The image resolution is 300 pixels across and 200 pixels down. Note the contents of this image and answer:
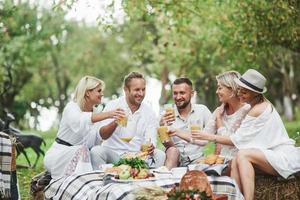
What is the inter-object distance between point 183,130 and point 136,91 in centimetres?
69

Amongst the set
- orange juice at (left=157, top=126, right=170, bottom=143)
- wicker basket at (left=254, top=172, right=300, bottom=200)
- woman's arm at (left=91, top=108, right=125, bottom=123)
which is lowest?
wicker basket at (left=254, top=172, right=300, bottom=200)

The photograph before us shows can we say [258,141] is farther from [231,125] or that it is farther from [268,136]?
[231,125]

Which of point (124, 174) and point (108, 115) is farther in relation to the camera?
point (108, 115)

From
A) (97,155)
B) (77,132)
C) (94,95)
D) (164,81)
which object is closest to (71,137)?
(77,132)

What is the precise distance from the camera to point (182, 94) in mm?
7980

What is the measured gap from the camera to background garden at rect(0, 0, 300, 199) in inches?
549

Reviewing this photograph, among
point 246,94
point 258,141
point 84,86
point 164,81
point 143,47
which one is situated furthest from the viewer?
point 164,81

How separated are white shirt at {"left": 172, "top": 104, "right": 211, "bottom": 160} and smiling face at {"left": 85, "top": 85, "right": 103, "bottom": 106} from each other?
921mm

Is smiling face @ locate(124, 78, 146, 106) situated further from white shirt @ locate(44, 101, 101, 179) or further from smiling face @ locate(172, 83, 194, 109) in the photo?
white shirt @ locate(44, 101, 101, 179)

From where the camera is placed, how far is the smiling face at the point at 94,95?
789 centimetres

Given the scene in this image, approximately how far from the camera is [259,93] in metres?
7.06

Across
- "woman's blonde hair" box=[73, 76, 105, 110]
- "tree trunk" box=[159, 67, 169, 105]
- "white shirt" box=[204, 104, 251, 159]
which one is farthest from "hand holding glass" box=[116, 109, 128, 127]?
"tree trunk" box=[159, 67, 169, 105]

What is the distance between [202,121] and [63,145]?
161 centimetres

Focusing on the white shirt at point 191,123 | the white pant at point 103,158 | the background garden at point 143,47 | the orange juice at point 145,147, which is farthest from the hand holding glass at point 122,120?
the background garden at point 143,47
